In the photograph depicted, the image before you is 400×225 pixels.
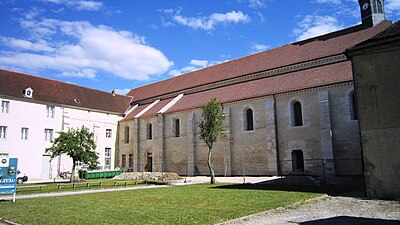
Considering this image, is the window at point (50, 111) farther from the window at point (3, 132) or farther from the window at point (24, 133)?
the window at point (3, 132)

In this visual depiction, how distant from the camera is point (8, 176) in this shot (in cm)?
1337

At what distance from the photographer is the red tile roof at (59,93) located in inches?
1189

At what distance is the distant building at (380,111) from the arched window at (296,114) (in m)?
12.2

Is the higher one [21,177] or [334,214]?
[21,177]

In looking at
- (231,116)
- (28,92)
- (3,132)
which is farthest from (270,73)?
(3,132)

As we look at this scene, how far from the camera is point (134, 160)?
35.0 m

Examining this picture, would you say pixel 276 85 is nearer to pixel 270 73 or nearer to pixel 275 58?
pixel 270 73

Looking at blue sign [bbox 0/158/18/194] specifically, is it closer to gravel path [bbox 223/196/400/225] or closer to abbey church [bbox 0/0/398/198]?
gravel path [bbox 223/196/400/225]

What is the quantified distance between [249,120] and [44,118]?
2052cm

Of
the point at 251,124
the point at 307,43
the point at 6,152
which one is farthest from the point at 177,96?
the point at 6,152

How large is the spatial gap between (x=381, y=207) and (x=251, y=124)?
17.5 meters

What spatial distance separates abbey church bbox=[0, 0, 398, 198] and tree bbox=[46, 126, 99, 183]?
24.7ft

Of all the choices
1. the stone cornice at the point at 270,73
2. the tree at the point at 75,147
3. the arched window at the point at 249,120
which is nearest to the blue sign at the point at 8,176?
the tree at the point at 75,147

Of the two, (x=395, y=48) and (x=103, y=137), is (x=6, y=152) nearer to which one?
(x=103, y=137)
